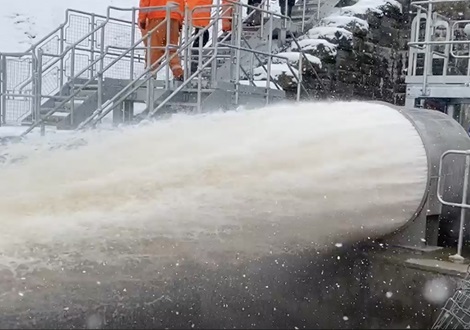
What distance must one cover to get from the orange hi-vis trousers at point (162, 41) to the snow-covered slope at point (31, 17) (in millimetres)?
10865

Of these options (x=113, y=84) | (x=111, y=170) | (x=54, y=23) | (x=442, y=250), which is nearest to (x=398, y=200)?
(x=442, y=250)

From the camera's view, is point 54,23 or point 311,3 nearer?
point 311,3

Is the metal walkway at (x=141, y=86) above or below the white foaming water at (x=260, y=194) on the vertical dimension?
above

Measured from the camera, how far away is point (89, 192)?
5688 millimetres

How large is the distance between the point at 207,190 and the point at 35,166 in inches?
92.5

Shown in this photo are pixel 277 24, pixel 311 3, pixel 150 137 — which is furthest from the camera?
pixel 311 3

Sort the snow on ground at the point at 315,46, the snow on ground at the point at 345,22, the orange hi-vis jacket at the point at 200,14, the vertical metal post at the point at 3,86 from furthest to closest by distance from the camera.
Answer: the snow on ground at the point at 345,22
the snow on ground at the point at 315,46
the vertical metal post at the point at 3,86
the orange hi-vis jacket at the point at 200,14

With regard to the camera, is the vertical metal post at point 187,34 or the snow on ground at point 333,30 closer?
the vertical metal post at point 187,34

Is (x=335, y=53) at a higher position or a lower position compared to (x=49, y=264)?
higher

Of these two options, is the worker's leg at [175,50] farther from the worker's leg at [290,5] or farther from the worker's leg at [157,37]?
the worker's leg at [290,5]

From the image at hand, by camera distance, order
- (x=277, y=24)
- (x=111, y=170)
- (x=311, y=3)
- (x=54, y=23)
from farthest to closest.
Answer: (x=54, y=23) → (x=311, y=3) → (x=277, y=24) → (x=111, y=170)

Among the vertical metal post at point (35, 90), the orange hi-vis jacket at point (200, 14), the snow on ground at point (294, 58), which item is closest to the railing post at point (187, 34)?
the orange hi-vis jacket at point (200, 14)

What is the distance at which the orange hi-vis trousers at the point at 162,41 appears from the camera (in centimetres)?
883

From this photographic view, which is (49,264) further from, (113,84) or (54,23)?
(54,23)
